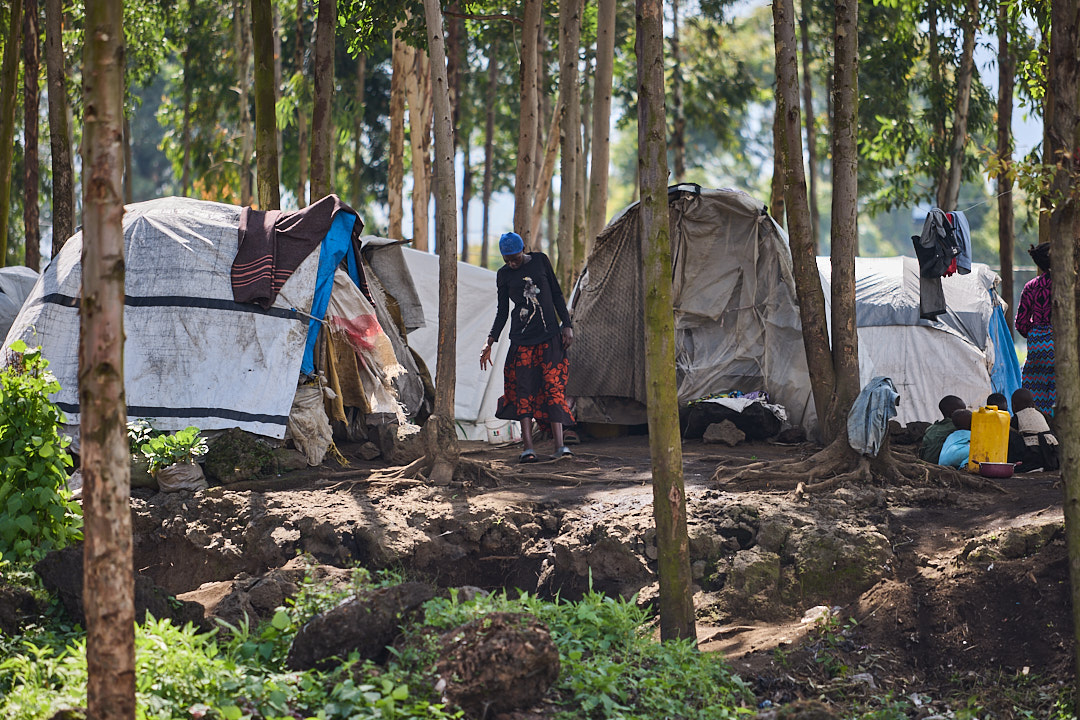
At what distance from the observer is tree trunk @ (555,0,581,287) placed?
10.7 metres

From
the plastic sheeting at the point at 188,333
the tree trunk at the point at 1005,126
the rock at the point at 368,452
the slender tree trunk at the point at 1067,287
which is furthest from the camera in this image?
the tree trunk at the point at 1005,126

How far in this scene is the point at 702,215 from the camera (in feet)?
30.3

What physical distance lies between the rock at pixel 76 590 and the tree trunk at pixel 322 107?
4904 mm

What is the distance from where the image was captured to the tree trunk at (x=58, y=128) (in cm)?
1009

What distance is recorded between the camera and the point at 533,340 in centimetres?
752

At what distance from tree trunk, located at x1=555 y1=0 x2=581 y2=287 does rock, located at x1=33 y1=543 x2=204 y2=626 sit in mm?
7819

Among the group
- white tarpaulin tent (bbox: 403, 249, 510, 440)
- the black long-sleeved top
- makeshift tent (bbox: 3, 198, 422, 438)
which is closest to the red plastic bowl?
the black long-sleeved top

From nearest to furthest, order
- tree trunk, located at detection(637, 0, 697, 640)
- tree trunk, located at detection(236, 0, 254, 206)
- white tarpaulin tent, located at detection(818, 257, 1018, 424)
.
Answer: tree trunk, located at detection(637, 0, 697, 640)
white tarpaulin tent, located at detection(818, 257, 1018, 424)
tree trunk, located at detection(236, 0, 254, 206)

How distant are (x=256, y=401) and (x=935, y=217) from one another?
5.20 metres

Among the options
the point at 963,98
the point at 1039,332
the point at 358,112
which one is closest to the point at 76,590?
the point at 1039,332

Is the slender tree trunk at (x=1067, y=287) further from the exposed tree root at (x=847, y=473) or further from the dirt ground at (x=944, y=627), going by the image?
the exposed tree root at (x=847, y=473)

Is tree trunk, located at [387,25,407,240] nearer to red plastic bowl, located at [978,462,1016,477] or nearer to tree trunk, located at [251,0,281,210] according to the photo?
tree trunk, located at [251,0,281,210]

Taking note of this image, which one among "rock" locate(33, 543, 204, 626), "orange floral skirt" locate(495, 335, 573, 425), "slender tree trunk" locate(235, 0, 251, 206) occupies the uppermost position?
"slender tree trunk" locate(235, 0, 251, 206)

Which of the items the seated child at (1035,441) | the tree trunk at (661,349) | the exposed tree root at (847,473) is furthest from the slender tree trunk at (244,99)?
the tree trunk at (661,349)
